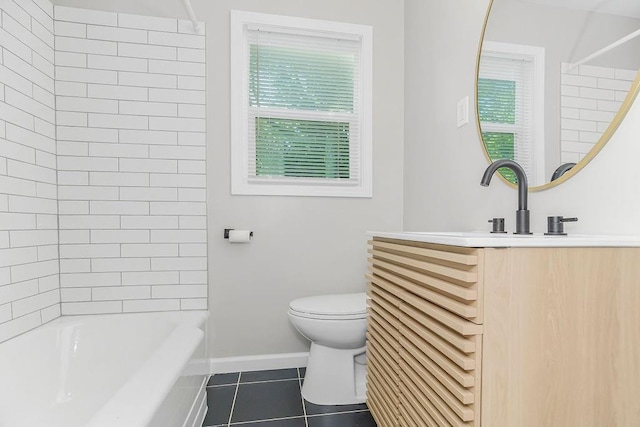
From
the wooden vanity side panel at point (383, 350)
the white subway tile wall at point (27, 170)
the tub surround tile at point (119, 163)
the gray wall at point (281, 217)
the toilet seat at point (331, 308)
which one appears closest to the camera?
the wooden vanity side panel at point (383, 350)

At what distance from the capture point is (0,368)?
125 centimetres

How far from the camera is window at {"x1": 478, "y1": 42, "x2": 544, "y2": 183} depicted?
3.64 ft

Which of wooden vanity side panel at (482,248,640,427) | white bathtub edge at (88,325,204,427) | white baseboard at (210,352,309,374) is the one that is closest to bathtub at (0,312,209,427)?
white bathtub edge at (88,325,204,427)

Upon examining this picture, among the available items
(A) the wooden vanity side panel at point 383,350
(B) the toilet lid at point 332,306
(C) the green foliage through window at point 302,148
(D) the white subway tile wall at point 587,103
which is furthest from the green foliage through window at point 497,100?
(B) the toilet lid at point 332,306

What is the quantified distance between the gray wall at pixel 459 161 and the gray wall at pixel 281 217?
12 centimetres

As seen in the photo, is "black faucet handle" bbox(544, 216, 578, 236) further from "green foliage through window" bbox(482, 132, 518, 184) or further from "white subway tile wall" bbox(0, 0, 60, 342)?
"white subway tile wall" bbox(0, 0, 60, 342)

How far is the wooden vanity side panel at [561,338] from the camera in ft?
2.30

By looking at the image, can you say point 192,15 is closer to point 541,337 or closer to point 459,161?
point 459,161

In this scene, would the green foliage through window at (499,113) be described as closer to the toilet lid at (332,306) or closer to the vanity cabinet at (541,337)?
the vanity cabinet at (541,337)

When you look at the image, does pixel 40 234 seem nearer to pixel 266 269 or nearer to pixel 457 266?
pixel 266 269

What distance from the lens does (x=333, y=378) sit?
164 centimetres

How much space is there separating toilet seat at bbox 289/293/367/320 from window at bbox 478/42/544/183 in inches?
34.8

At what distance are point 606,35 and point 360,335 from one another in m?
1.41

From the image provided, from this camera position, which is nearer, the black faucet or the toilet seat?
the black faucet
